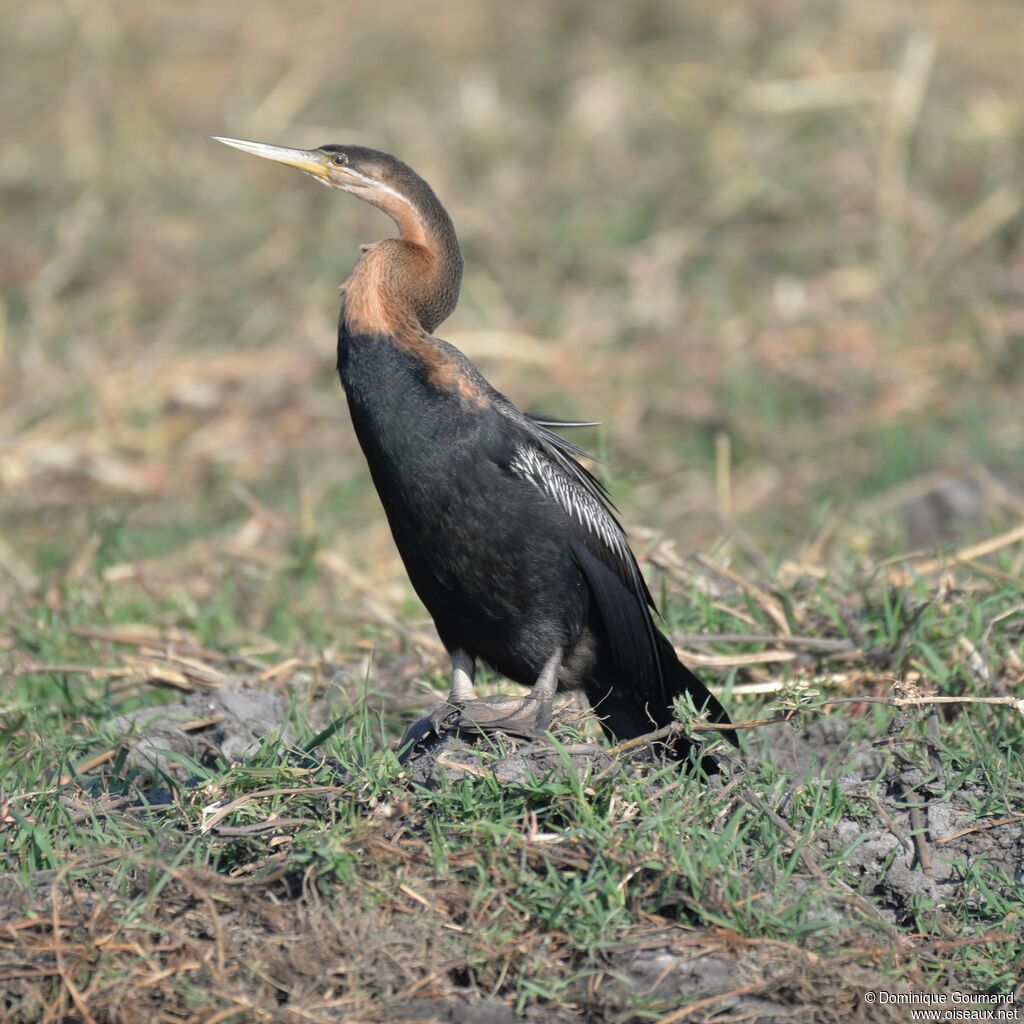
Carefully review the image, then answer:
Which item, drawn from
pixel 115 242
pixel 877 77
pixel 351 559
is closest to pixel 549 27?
pixel 877 77

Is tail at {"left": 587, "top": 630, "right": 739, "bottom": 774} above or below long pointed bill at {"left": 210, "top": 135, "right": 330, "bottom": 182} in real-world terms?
below

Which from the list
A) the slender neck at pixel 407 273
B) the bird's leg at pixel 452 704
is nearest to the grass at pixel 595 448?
the bird's leg at pixel 452 704

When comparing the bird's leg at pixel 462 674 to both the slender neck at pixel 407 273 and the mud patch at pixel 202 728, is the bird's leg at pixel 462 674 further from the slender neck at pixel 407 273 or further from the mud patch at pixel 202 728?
the slender neck at pixel 407 273

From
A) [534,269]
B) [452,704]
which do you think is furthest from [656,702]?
[534,269]

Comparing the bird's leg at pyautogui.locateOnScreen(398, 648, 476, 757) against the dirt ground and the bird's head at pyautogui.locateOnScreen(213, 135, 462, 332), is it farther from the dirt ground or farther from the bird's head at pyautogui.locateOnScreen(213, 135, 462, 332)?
the bird's head at pyautogui.locateOnScreen(213, 135, 462, 332)

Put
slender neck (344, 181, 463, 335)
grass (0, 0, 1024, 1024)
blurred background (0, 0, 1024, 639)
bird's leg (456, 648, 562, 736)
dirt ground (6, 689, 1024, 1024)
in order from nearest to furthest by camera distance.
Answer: dirt ground (6, 689, 1024, 1024) < grass (0, 0, 1024, 1024) < bird's leg (456, 648, 562, 736) < slender neck (344, 181, 463, 335) < blurred background (0, 0, 1024, 639)

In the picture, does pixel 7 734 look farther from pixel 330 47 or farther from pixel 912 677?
pixel 330 47

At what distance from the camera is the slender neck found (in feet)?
12.3

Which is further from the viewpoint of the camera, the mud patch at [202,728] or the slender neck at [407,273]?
the mud patch at [202,728]

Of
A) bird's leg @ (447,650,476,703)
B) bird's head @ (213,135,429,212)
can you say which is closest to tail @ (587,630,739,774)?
bird's leg @ (447,650,476,703)

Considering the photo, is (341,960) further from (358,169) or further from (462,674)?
(358,169)

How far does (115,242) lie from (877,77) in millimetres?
4460

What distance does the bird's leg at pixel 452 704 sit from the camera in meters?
3.71

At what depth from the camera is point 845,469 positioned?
7078 millimetres
